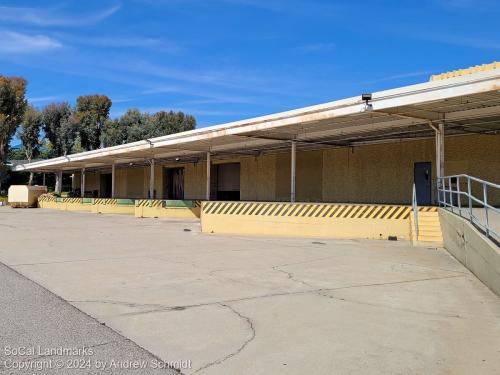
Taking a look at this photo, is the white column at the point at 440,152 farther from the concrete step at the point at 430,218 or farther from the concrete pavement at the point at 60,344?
the concrete pavement at the point at 60,344

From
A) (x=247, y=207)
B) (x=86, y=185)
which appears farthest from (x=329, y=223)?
(x=86, y=185)

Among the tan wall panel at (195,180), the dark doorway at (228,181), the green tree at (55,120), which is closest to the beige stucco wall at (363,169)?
the dark doorway at (228,181)

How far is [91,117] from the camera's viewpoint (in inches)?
2539

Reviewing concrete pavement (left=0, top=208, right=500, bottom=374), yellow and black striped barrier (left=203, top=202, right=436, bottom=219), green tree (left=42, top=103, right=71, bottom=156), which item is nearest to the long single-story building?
yellow and black striped barrier (left=203, top=202, right=436, bottom=219)

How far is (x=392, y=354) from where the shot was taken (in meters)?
4.99

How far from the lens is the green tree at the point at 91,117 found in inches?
2512

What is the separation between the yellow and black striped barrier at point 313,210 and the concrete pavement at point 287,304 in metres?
2.57

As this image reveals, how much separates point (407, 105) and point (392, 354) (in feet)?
31.7

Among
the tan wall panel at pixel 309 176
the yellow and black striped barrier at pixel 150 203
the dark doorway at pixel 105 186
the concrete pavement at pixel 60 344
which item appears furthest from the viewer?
the dark doorway at pixel 105 186

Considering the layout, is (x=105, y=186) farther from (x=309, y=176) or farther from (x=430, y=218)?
(x=430, y=218)

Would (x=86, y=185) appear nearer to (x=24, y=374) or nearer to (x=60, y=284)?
(x=60, y=284)

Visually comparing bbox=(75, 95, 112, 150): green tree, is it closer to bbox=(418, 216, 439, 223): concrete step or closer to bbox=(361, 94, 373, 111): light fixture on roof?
bbox=(361, 94, 373, 111): light fixture on roof

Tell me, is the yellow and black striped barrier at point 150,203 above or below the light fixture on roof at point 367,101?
below

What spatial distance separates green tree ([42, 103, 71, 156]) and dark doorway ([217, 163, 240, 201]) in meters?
37.0
